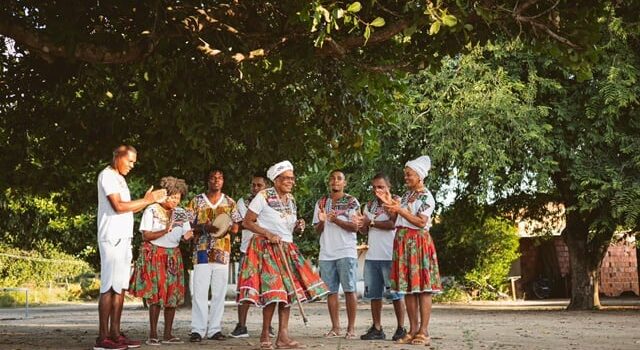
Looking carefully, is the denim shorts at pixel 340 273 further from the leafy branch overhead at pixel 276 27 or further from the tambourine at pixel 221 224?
the leafy branch overhead at pixel 276 27

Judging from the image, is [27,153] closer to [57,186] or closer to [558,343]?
[57,186]

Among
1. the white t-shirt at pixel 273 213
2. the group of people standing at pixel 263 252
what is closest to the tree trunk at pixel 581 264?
the group of people standing at pixel 263 252

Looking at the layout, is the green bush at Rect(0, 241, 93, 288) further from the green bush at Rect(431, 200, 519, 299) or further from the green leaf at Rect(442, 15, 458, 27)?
the green leaf at Rect(442, 15, 458, 27)

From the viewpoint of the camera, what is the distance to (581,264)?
23688 millimetres

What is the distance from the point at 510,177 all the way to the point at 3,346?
42.4ft

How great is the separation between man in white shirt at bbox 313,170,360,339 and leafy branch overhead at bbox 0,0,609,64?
6.89 ft

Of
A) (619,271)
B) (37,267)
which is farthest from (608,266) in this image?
(37,267)

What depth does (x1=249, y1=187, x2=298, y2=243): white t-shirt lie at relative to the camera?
9828 mm

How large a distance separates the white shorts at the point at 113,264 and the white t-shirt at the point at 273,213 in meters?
1.35

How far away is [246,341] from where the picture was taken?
37.2 feet

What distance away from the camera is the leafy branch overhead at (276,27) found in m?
8.80

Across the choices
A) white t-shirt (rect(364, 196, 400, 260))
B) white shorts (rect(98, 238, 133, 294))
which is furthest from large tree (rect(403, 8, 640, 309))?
white shorts (rect(98, 238, 133, 294))

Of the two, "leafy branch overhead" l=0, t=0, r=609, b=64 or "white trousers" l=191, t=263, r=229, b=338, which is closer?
"leafy branch overhead" l=0, t=0, r=609, b=64

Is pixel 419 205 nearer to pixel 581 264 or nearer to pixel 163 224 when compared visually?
pixel 163 224
